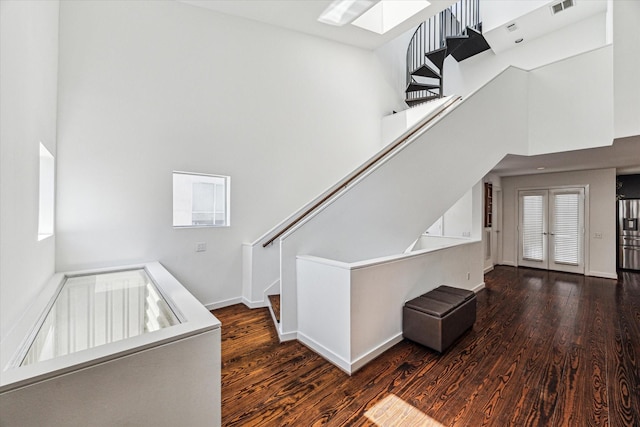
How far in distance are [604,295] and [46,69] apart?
8.12m

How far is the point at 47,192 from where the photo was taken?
2873mm

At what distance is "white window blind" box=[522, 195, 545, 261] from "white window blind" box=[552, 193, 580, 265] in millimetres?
261

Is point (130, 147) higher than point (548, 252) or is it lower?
higher

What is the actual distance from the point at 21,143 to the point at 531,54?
26.2 feet

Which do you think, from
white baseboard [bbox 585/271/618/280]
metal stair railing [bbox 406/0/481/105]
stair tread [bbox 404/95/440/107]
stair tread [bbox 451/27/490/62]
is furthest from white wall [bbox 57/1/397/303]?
white baseboard [bbox 585/271/618/280]

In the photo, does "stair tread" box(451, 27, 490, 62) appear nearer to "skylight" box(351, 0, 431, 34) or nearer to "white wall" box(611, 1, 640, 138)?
"skylight" box(351, 0, 431, 34)

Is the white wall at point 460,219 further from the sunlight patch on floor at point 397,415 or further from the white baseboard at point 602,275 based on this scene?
the sunlight patch on floor at point 397,415

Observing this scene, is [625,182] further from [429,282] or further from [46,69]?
[46,69]

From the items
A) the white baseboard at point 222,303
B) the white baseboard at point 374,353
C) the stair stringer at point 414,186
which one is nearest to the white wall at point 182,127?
the white baseboard at point 222,303

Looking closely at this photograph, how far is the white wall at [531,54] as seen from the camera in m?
5.12

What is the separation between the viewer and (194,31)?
390 centimetres

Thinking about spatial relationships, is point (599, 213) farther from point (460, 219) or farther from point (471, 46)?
point (471, 46)

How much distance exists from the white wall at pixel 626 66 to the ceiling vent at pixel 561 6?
1.57 meters

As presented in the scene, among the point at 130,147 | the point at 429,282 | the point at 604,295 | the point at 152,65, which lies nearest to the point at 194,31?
the point at 152,65
